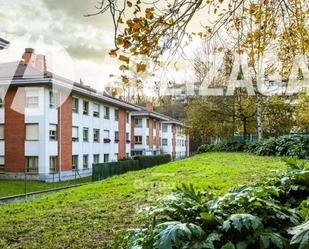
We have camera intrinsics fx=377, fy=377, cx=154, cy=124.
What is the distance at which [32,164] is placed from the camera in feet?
86.9

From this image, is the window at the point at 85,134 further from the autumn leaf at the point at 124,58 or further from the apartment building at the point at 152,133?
the autumn leaf at the point at 124,58

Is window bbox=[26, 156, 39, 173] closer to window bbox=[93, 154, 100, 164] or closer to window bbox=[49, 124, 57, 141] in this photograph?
window bbox=[49, 124, 57, 141]

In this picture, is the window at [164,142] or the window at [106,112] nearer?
the window at [106,112]

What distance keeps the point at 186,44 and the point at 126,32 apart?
129 cm

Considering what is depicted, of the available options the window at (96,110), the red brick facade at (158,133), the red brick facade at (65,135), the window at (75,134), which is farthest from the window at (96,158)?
the red brick facade at (158,133)

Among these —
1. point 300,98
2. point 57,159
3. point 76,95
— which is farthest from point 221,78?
point 57,159

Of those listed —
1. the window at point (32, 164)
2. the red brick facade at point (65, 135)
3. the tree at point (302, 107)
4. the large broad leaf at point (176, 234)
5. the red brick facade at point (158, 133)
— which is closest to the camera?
the large broad leaf at point (176, 234)

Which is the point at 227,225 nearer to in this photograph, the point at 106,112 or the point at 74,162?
the point at 74,162

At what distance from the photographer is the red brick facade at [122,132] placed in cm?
3869

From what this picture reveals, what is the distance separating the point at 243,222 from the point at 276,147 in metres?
19.6

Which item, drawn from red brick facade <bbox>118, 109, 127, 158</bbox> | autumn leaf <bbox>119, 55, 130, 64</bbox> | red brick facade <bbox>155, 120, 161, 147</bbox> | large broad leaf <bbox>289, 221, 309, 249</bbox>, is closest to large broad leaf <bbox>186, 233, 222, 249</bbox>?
large broad leaf <bbox>289, 221, 309, 249</bbox>

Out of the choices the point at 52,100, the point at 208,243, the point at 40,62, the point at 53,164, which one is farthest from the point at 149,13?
the point at 40,62

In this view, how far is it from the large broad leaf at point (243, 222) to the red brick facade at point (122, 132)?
118 ft

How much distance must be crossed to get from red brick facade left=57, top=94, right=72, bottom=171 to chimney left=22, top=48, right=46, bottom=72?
3.19 m
